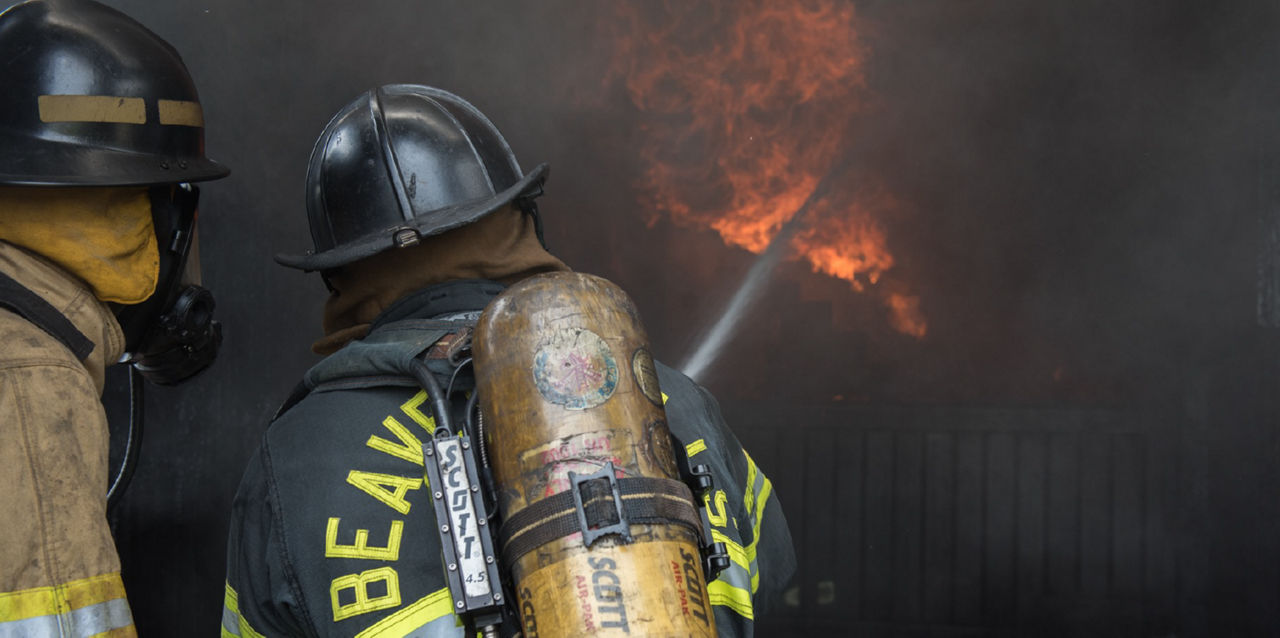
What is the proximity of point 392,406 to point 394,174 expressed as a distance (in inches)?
23.6

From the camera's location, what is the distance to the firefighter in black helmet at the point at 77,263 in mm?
1820

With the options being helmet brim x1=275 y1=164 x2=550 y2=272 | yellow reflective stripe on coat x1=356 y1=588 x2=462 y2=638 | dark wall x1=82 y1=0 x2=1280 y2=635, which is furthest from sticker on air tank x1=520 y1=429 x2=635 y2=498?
dark wall x1=82 y1=0 x2=1280 y2=635

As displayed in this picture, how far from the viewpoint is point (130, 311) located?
2551 mm

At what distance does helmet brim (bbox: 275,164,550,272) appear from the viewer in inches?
84.0

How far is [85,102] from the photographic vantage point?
2.41 metres

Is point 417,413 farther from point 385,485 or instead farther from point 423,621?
point 423,621

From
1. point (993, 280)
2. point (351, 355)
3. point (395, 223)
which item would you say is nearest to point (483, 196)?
point (395, 223)

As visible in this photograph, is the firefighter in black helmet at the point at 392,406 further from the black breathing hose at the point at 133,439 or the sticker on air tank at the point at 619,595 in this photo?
the black breathing hose at the point at 133,439

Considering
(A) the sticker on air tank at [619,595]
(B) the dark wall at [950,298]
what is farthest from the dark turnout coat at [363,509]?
(B) the dark wall at [950,298]

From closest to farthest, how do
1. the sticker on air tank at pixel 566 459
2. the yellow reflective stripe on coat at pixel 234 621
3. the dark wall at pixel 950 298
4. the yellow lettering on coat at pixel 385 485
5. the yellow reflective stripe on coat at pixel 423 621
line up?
the sticker on air tank at pixel 566 459 → the yellow reflective stripe on coat at pixel 423 621 → the yellow lettering on coat at pixel 385 485 → the yellow reflective stripe on coat at pixel 234 621 → the dark wall at pixel 950 298

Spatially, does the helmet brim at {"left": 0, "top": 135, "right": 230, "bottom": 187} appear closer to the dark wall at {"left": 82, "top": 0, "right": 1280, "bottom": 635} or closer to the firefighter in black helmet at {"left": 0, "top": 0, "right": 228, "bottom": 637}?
the firefighter in black helmet at {"left": 0, "top": 0, "right": 228, "bottom": 637}

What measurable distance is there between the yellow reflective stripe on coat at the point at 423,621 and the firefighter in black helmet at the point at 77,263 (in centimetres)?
53

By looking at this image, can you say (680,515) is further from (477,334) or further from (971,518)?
(971,518)

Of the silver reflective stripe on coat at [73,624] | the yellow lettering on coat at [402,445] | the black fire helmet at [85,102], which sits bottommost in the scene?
the silver reflective stripe on coat at [73,624]
